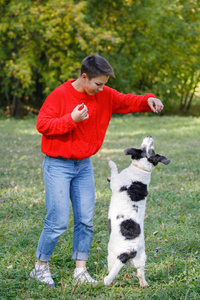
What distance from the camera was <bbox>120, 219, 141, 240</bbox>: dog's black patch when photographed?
9.17ft

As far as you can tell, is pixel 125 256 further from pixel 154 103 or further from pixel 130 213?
pixel 154 103

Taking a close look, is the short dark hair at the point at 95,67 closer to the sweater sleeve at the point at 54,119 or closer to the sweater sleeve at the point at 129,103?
the sweater sleeve at the point at 54,119

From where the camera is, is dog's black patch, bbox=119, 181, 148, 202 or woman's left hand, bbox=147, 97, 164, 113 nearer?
dog's black patch, bbox=119, 181, 148, 202

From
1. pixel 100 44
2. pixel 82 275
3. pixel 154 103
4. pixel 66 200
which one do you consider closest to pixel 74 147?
pixel 66 200

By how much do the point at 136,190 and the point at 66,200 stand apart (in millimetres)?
592

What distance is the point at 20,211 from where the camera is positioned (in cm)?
492

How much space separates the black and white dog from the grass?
354mm

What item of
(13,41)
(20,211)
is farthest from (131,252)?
(13,41)

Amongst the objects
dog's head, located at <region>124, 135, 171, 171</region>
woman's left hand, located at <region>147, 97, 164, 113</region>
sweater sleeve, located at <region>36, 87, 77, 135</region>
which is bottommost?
dog's head, located at <region>124, 135, 171, 171</region>

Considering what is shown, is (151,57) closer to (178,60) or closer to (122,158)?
(178,60)

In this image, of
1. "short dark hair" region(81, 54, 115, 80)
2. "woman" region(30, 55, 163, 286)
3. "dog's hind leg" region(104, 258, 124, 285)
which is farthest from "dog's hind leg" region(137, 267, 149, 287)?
"short dark hair" region(81, 54, 115, 80)

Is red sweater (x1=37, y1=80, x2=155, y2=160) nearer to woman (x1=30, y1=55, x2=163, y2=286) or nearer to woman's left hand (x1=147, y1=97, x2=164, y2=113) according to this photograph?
woman (x1=30, y1=55, x2=163, y2=286)

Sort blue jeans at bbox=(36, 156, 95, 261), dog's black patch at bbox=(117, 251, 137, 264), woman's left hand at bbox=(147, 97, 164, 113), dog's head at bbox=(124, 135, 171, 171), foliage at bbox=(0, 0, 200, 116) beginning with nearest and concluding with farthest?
dog's black patch at bbox=(117, 251, 137, 264), dog's head at bbox=(124, 135, 171, 171), blue jeans at bbox=(36, 156, 95, 261), woman's left hand at bbox=(147, 97, 164, 113), foliage at bbox=(0, 0, 200, 116)

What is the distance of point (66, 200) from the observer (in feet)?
9.95
